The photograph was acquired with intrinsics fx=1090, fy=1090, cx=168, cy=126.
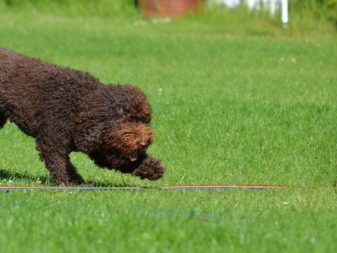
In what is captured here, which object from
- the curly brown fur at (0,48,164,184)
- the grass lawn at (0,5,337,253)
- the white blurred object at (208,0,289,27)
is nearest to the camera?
the grass lawn at (0,5,337,253)

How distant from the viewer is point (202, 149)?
13344mm

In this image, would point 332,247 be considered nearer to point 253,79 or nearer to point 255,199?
point 255,199

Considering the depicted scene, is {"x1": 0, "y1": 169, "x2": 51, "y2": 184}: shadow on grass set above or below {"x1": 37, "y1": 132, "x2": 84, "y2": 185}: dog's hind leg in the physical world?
below

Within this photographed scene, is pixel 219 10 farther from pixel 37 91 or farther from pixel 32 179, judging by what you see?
pixel 37 91

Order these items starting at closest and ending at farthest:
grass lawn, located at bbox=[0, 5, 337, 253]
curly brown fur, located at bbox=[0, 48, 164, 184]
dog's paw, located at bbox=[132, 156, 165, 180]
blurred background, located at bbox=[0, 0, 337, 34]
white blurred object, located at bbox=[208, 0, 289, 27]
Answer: grass lawn, located at bbox=[0, 5, 337, 253] < curly brown fur, located at bbox=[0, 48, 164, 184] < dog's paw, located at bbox=[132, 156, 165, 180] < white blurred object, located at bbox=[208, 0, 289, 27] < blurred background, located at bbox=[0, 0, 337, 34]

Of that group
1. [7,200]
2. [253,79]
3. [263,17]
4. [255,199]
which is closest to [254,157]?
[255,199]

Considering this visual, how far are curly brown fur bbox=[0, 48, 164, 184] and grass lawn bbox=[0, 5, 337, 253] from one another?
0.39 metres

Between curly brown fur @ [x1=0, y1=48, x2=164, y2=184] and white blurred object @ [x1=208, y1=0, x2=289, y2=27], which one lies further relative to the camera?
white blurred object @ [x1=208, y1=0, x2=289, y2=27]

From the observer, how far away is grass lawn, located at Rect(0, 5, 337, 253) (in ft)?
25.5

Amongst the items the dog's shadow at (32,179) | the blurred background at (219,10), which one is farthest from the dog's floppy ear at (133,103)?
the blurred background at (219,10)

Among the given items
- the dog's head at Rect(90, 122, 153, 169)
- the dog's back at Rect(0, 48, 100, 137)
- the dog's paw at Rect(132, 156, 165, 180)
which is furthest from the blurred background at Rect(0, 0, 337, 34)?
the dog's head at Rect(90, 122, 153, 169)

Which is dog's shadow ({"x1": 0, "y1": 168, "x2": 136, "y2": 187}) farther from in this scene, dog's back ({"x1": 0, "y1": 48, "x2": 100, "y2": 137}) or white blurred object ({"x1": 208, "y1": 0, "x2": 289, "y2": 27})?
white blurred object ({"x1": 208, "y1": 0, "x2": 289, "y2": 27})

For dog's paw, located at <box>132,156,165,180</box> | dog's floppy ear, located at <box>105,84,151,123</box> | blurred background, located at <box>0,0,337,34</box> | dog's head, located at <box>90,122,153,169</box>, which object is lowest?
dog's paw, located at <box>132,156,165,180</box>

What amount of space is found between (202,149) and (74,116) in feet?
10.9
